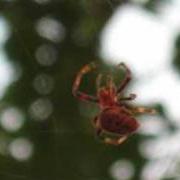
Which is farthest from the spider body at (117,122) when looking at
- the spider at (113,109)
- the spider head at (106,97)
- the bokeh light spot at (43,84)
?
the bokeh light spot at (43,84)

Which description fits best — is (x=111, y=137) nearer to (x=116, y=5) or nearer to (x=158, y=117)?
(x=158, y=117)

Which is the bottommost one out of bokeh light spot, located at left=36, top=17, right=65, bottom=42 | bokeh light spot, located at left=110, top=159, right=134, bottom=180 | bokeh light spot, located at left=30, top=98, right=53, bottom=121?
bokeh light spot, located at left=110, top=159, right=134, bottom=180

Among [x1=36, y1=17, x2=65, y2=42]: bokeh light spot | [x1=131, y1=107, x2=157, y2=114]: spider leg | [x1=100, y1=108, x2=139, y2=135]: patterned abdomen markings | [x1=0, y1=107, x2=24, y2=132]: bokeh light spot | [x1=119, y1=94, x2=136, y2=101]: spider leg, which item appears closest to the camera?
[x1=100, y1=108, x2=139, y2=135]: patterned abdomen markings

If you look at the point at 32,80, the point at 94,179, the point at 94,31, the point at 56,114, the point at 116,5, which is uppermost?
the point at 116,5

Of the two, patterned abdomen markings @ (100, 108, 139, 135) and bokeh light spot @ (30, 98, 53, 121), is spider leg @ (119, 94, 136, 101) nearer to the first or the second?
patterned abdomen markings @ (100, 108, 139, 135)

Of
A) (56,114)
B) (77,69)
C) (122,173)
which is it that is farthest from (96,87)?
(122,173)

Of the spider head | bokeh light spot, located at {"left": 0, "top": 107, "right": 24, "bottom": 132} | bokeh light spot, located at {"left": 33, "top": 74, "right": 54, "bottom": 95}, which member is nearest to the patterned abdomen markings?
the spider head

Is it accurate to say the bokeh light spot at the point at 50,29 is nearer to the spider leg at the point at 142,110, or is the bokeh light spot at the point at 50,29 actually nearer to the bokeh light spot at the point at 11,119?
the bokeh light spot at the point at 11,119
